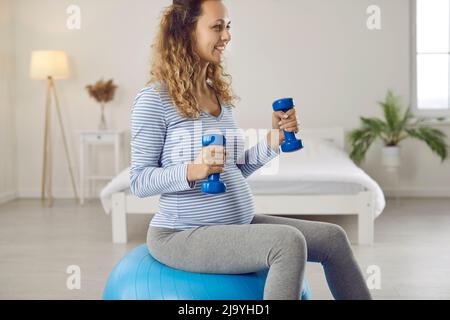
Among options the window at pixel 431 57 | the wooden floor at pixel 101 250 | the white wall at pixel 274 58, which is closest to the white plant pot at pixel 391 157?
the wooden floor at pixel 101 250

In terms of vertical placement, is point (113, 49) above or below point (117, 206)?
above

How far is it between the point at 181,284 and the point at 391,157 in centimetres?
408

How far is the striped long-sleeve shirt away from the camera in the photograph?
184 centimetres

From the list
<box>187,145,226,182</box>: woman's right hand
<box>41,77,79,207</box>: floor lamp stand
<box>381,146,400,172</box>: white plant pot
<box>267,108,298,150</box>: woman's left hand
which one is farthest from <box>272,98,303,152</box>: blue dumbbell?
<box>41,77,79,207</box>: floor lamp stand

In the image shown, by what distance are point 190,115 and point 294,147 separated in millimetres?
307

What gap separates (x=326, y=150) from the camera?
5.19 meters

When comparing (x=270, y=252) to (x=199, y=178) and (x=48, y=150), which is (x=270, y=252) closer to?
(x=199, y=178)

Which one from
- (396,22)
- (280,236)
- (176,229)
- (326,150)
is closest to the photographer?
(280,236)

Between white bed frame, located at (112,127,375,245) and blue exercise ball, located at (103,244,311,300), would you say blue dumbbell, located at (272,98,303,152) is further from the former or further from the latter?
white bed frame, located at (112,127,375,245)

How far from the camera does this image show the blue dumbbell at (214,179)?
68.5 inches

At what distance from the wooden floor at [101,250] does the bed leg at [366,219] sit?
74mm

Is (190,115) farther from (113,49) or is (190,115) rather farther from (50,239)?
(113,49)

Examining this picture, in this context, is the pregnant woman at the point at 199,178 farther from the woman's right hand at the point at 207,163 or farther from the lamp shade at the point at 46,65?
the lamp shade at the point at 46,65

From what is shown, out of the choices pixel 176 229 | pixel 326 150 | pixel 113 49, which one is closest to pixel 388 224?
pixel 326 150
